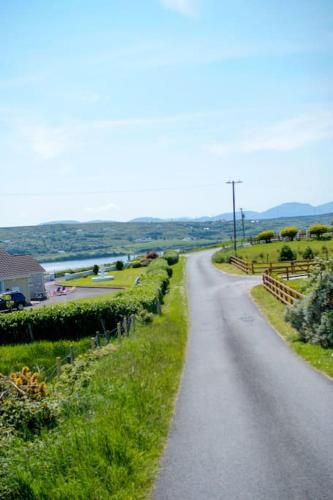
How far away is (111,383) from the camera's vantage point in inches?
466

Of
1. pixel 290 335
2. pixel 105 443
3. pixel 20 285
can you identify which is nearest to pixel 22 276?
pixel 20 285

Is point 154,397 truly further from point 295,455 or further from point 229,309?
point 229,309

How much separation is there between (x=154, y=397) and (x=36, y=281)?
162 ft

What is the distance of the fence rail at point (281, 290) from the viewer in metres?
26.0

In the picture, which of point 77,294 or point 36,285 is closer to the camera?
point 77,294

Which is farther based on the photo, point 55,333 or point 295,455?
point 55,333

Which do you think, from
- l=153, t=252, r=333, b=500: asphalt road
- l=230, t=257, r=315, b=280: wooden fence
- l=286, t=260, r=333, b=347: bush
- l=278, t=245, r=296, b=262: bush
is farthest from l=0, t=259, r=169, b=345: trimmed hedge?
l=278, t=245, r=296, b=262: bush

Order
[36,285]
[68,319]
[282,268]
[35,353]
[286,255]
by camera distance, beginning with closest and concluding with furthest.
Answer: [35,353] → [68,319] → [282,268] → [286,255] → [36,285]

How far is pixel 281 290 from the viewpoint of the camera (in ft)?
96.7

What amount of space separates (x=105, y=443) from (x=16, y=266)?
169ft

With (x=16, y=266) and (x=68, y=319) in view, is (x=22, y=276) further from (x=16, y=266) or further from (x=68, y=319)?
(x=68, y=319)

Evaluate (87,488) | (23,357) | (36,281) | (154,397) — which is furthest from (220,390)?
(36,281)

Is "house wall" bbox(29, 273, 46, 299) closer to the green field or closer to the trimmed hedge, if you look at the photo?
the trimmed hedge

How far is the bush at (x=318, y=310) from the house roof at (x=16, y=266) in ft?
139
